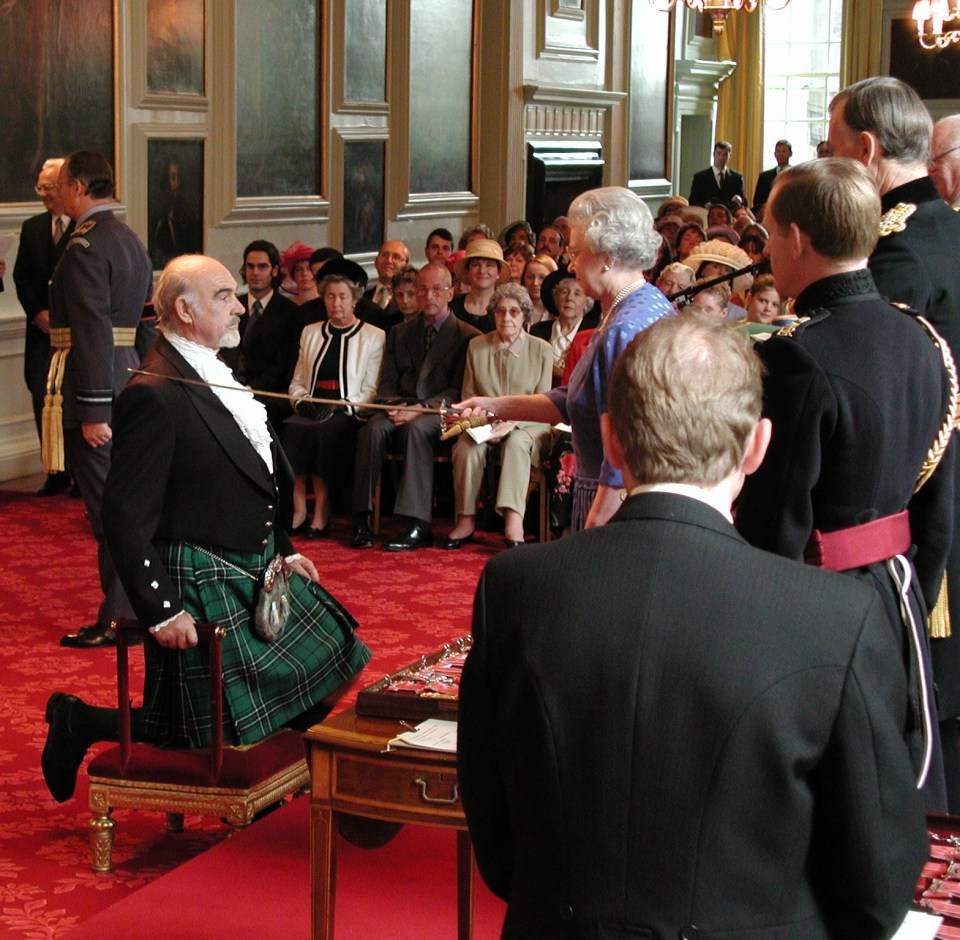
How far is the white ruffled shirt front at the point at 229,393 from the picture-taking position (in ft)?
12.0

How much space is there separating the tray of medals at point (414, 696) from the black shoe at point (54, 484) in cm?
581

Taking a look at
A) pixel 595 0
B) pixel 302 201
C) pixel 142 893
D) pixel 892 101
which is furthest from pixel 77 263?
pixel 595 0

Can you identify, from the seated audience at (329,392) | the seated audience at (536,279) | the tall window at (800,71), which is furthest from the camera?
the tall window at (800,71)

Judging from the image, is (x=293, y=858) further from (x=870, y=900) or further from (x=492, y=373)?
(x=492, y=373)

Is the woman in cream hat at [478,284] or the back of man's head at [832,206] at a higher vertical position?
the back of man's head at [832,206]

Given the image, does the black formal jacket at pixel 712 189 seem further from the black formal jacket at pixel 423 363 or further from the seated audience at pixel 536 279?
the black formal jacket at pixel 423 363

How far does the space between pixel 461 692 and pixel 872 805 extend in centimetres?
45

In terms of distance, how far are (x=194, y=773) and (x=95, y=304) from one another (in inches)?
101

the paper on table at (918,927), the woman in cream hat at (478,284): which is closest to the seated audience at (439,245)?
the woman in cream hat at (478,284)

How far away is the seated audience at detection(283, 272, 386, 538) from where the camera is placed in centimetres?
761

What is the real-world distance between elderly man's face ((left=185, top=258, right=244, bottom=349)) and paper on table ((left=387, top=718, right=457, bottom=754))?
1317mm

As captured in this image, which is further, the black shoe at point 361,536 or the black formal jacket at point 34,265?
the black formal jacket at point 34,265

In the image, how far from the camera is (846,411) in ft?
7.50

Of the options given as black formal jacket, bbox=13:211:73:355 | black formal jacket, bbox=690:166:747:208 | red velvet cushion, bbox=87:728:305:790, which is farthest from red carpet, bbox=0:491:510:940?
black formal jacket, bbox=690:166:747:208
